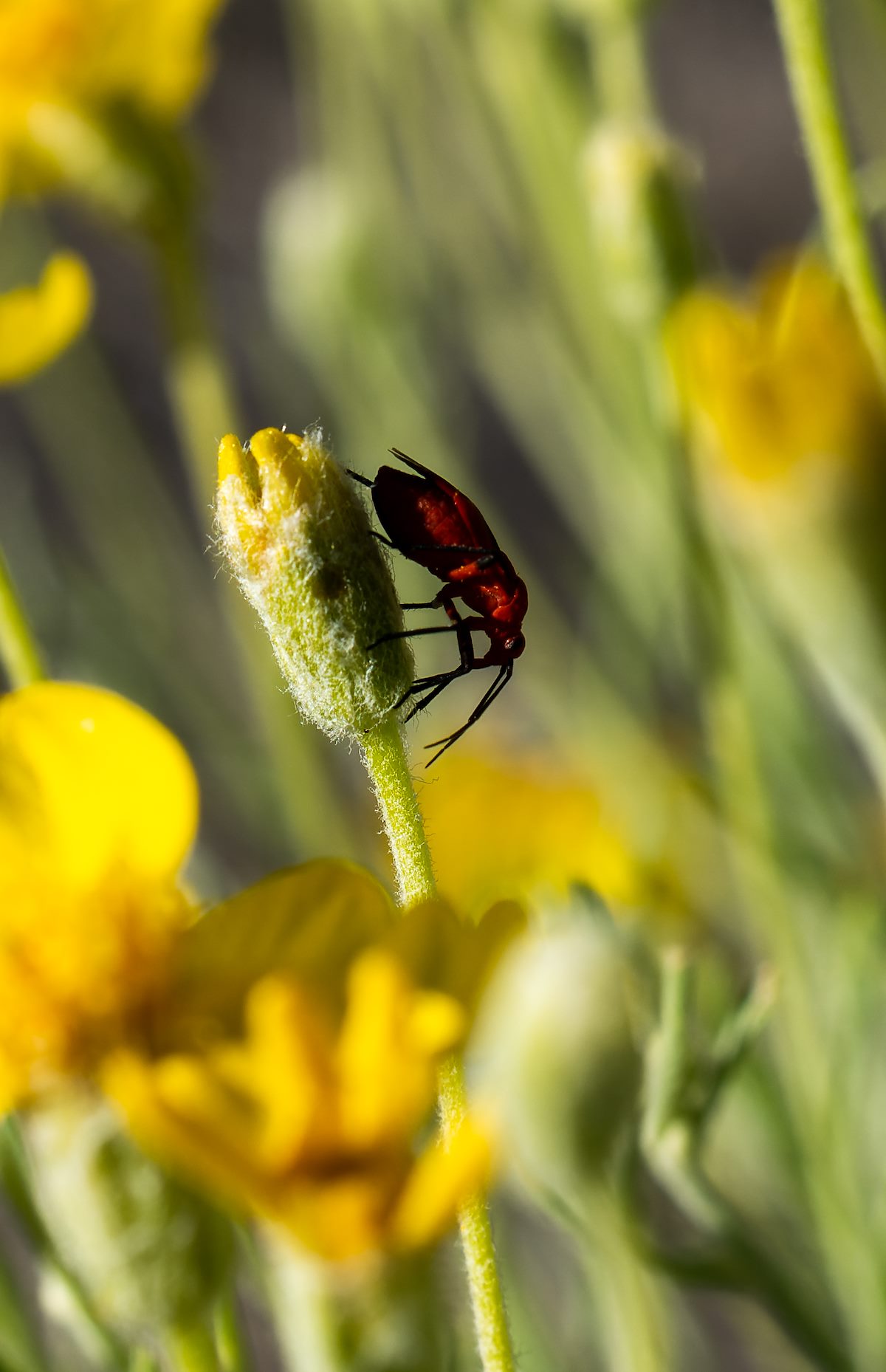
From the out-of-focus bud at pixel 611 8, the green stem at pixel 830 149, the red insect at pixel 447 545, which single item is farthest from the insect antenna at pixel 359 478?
the out-of-focus bud at pixel 611 8

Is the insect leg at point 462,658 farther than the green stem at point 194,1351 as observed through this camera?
Yes

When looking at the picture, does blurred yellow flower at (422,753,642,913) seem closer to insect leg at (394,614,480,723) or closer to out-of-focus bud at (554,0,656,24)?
insect leg at (394,614,480,723)

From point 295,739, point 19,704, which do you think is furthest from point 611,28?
point 19,704

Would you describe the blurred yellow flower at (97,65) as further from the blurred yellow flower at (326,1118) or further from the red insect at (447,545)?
the blurred yellow flower at (326,1118)

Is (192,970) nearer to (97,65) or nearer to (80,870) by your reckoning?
(80,870)

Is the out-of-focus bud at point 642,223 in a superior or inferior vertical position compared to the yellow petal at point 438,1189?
superior

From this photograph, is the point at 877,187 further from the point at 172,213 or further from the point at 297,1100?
the point at 297,1100

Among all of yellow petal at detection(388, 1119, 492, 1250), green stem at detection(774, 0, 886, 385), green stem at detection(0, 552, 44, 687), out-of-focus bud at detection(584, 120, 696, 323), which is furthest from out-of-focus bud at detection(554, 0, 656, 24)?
yellow petal at detection(388, 1119, 492, 1250)
